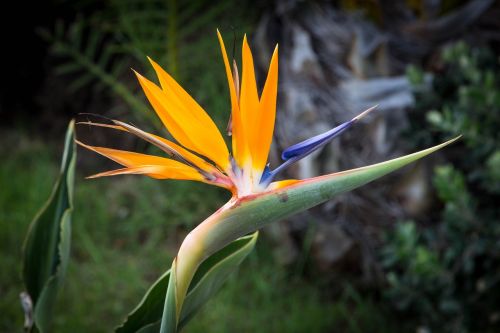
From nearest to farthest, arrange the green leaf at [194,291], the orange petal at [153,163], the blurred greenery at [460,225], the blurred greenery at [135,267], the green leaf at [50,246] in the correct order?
the orange petal at [153,163]
the green leaf at [194,291]
the green leaf at [50,246]
the blurred greenery at [460,225]
the blurred greenery at [135,267]

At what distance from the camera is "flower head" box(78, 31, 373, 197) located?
59 cm

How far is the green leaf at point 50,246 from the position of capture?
2.89ft

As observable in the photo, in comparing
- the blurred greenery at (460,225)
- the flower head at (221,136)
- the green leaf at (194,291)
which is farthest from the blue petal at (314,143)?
the blurred greenery at (460,225)

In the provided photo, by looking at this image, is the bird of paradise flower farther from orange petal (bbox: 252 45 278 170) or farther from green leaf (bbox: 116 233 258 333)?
green leaf (bbox: 116 233 258 333)

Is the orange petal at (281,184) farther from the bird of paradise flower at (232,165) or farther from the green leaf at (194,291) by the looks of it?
the green leaf at (194,291)

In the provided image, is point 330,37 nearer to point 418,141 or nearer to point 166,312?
point 418,141

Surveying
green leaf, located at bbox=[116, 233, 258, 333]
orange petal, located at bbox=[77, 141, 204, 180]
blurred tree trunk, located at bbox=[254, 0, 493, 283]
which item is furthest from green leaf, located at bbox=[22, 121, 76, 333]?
blurred tree trunk, located at bbox=[254, 0, 493, 283]

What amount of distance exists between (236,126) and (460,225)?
1082 millimetres

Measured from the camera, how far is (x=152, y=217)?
7.69 ft

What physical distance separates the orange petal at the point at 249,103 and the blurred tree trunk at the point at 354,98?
4.45 feet

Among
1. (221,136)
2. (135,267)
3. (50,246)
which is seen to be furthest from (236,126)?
(135,267)

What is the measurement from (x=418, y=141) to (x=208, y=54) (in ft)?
3.41

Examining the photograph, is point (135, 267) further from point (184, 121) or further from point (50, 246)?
point (184, 121)

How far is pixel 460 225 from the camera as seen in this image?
153 cm
